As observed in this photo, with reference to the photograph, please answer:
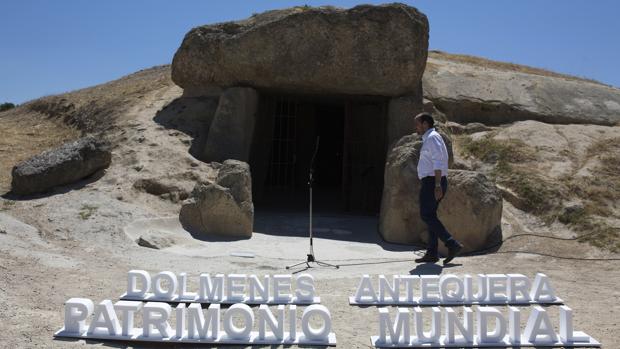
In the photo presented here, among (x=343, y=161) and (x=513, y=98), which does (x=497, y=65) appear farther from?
(x=343, y=161)

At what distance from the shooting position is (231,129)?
9.98 metres

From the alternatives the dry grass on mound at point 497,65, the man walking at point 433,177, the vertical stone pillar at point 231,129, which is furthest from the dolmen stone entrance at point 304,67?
the dry grass on mound at point 497,65

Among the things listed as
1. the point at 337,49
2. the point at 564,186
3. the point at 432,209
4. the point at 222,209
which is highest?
the point at 337,49

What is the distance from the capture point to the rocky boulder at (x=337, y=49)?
1007 centimetres

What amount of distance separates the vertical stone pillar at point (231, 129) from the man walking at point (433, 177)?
4410mm

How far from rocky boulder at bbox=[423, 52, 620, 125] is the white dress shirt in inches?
206

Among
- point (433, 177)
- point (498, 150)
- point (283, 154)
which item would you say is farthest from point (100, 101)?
point (433, 177)

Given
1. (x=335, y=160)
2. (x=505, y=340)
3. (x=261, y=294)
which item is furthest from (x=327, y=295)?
(x=335, y=160)

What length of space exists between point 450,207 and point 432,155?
4.70 feet

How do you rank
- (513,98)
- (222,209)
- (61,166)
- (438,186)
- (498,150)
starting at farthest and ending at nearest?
(513,98)
(498,150)
(61,166)
(222,209)
(438,186)

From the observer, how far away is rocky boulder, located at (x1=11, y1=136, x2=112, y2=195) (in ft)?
27.6

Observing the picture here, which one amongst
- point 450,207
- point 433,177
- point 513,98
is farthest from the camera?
point 513,98

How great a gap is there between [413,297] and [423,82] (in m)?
7.62

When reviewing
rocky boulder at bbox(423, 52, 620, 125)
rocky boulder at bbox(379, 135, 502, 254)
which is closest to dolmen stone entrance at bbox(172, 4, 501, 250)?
rocky boulder at bbox(379, 135, 502, 254)
